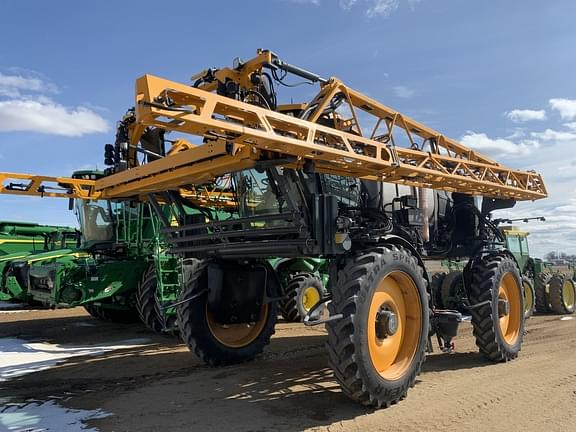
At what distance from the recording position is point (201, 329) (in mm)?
7172

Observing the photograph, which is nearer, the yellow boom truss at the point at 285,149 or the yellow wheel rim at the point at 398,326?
the yellow boom truss at the point at 285,149

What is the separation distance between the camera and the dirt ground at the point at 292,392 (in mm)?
4812

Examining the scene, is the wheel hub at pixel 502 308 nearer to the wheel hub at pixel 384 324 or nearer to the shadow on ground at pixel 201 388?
the shadow on ground at pixel 201 388

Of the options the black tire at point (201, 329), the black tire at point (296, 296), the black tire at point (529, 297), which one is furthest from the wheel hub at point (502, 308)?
the black tire at point (529, 297)

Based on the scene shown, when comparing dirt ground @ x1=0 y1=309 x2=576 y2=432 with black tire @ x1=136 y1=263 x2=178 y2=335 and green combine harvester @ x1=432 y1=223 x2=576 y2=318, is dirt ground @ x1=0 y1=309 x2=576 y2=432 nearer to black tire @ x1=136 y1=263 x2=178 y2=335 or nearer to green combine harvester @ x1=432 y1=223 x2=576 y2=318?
black tire @ x1=136 y1=263 x2=178 y2=335

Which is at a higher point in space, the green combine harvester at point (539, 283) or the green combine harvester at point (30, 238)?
the green combine harvester at point (30, 238)

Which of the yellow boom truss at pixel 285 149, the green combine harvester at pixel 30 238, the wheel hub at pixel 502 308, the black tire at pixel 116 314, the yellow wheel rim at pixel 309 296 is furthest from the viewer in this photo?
the green combine harvester at pixel 30 238

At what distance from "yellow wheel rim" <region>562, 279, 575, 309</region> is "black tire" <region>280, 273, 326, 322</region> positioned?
25.1ft

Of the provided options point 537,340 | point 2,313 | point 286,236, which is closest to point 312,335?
point 537,340

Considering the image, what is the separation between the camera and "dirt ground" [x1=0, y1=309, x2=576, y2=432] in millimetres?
4812

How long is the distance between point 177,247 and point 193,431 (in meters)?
2.90

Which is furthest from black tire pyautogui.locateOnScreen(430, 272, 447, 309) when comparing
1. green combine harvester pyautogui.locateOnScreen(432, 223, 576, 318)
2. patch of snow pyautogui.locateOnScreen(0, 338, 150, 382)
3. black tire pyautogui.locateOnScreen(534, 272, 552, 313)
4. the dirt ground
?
patch of snow pyautogui.locateOnScreen(0, 338, 150, 382)

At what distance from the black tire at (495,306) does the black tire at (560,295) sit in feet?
25.9

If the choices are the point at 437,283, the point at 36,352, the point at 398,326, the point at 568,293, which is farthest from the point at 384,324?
the point at 568,293
